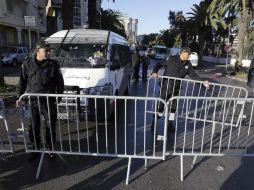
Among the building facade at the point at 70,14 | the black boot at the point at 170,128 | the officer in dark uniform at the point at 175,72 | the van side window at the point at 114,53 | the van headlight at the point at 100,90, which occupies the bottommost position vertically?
the black boot at the point at 170,128

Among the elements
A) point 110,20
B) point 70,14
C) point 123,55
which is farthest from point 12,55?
point 110,20

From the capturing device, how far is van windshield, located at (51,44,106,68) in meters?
8.00

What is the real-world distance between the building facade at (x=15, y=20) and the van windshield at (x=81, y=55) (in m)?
23.1

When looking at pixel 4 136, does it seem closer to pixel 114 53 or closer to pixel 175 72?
pixel 114 53

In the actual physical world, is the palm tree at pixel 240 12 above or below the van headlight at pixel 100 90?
above

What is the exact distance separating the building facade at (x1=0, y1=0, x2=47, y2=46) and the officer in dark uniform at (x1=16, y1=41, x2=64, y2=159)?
2573 centimetres

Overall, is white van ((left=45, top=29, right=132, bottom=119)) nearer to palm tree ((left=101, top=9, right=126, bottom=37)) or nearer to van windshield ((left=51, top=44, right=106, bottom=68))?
van windshield ((left=51, top=44, right=106, bottom=68))

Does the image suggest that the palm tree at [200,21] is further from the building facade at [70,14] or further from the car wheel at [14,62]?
the car wheel at [14,62]

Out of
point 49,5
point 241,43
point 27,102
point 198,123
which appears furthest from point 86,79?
point 49,5

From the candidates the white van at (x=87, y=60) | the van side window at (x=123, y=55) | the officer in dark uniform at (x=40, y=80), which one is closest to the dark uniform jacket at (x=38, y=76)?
the officer in dark uniform at (x=40, y=80)

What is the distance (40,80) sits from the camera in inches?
212

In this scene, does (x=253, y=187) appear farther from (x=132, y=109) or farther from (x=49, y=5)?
(x=49, y=5)

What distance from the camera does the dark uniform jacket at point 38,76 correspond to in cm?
539

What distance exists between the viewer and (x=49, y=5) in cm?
5481
